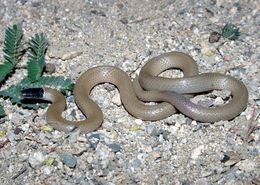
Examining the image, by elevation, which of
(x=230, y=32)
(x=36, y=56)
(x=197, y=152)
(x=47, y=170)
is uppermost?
(x=36, y=56)

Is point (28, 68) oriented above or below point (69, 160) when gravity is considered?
above

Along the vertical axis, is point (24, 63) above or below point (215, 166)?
above

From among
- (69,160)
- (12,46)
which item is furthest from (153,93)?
(12,46)

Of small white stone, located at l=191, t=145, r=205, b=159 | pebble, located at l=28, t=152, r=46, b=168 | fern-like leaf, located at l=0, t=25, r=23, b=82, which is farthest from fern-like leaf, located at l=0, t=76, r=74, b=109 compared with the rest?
small white stone, located at l=191, t=145, r=205, b=159

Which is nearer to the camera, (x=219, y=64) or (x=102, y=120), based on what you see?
(x=102, y=120)

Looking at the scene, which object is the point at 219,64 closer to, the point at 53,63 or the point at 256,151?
the point at 256,151

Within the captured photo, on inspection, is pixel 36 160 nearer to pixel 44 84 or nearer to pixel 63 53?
pixel 44 84

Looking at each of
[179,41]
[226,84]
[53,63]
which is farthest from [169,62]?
[53,63]
